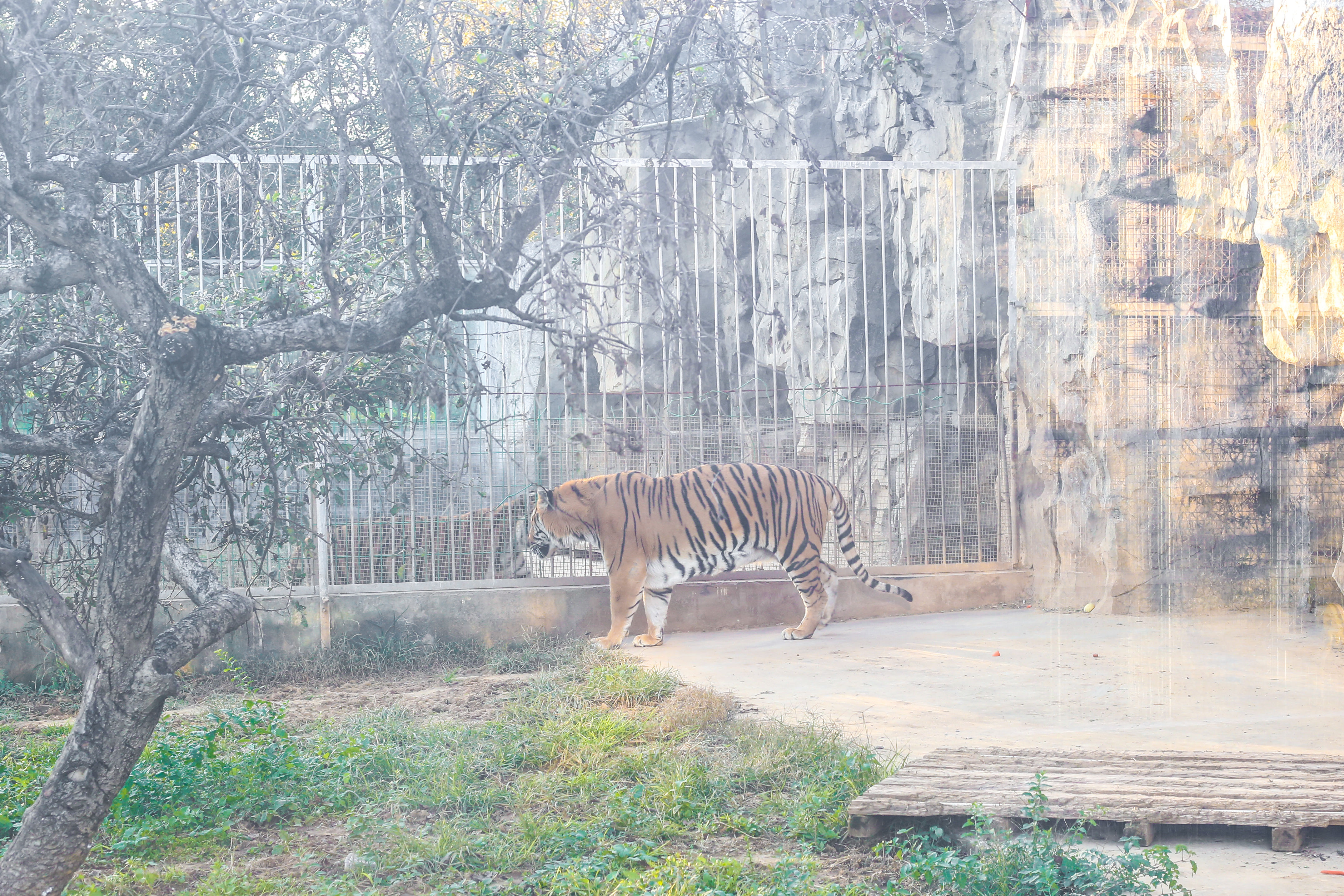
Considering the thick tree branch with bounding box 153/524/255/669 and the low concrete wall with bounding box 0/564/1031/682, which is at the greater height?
the thick tree branch with bounding box 153/524/255/669

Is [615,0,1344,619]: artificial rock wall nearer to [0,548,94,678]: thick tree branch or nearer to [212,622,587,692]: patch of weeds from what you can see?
[212,622,587,692]: patch of weeds

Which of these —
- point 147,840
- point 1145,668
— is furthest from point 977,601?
point 147,840

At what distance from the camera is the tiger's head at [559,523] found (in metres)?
7.29

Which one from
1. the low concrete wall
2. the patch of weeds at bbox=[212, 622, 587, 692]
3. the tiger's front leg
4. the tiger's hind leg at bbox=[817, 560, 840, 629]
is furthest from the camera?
the tiger's hind leg at bbox=[817, 560, 840, 629]

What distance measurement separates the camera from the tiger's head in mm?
7289

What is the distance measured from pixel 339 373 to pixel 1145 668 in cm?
488

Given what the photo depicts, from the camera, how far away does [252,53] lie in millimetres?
3201

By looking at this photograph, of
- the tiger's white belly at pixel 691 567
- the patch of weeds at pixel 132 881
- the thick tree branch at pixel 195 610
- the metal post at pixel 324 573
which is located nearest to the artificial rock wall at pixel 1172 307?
the tiger's white belly at pixel 691 567

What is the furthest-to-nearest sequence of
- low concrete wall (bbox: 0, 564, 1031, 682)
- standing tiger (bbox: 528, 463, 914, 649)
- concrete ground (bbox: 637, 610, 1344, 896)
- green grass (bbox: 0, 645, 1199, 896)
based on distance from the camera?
standing tiger (bbox: 528, 463, 914, 649) < low concrete wall (bbox: 0, 564, 1031, 682) < concrete ground (bbox: 637, 610, 1344, 896) < green grass (bbox: 0, 645, 1199, 896)

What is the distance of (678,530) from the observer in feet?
23.9

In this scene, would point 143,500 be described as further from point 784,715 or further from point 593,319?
point 593,319

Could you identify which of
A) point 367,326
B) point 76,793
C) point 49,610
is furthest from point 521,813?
point 367,326

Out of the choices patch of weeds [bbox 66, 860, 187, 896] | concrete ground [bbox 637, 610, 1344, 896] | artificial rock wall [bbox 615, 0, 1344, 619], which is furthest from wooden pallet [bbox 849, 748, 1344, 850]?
artificial rock wall [bbox 615, 0, 1344, 619]

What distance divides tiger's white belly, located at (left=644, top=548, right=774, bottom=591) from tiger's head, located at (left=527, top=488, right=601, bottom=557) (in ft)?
1.36
